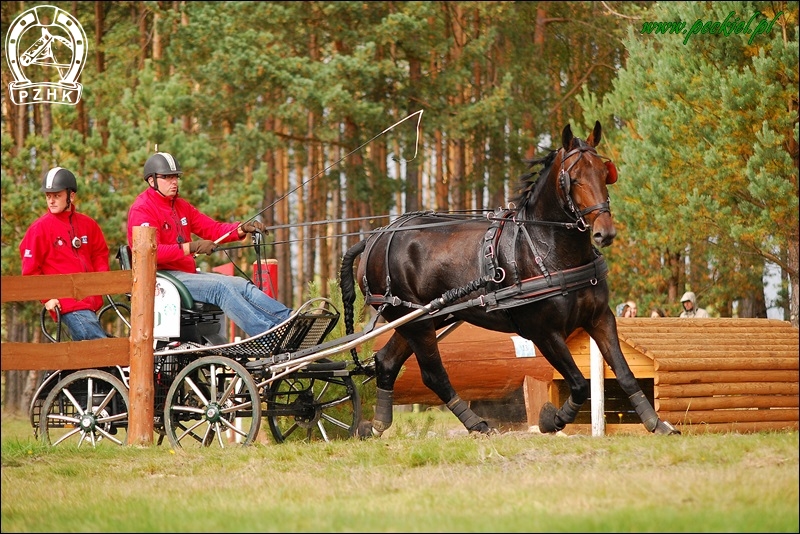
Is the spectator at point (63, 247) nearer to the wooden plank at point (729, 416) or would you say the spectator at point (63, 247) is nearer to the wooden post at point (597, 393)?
the wooden post at point (597, 393)

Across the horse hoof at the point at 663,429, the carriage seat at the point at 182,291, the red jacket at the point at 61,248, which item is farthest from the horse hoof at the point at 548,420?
the red jacket at the point at 61,248

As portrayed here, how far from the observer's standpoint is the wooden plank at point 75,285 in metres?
8.98

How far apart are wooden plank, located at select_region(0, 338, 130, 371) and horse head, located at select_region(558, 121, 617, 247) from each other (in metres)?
3.73

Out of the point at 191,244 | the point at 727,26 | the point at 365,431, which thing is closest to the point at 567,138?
the point at 365,431

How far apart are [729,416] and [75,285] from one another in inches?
230

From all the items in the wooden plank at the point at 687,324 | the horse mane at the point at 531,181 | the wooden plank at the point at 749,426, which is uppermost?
the horse mane at the point at 531,181

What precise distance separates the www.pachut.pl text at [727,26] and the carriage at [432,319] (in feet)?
17.9

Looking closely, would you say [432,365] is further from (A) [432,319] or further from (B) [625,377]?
(B) [625,377]

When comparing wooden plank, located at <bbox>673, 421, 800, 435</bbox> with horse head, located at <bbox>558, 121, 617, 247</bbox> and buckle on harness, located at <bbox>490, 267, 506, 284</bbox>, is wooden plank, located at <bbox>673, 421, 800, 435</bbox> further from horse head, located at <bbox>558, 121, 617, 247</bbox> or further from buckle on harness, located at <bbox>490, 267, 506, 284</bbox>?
horse head, located at <bbox>558, 121, 617, 247</bbox>

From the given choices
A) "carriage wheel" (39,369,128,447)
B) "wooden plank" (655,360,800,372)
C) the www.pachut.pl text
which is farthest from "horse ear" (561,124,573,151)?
the www.pachut.pl text

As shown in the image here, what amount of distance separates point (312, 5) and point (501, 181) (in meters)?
5.73

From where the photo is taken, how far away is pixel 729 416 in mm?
10383

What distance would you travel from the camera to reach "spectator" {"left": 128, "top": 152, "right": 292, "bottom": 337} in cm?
894

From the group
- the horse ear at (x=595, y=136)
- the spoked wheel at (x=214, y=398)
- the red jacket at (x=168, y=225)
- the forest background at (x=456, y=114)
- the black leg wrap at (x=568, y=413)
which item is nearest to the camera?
the horse ear at (x=595, y=136)
